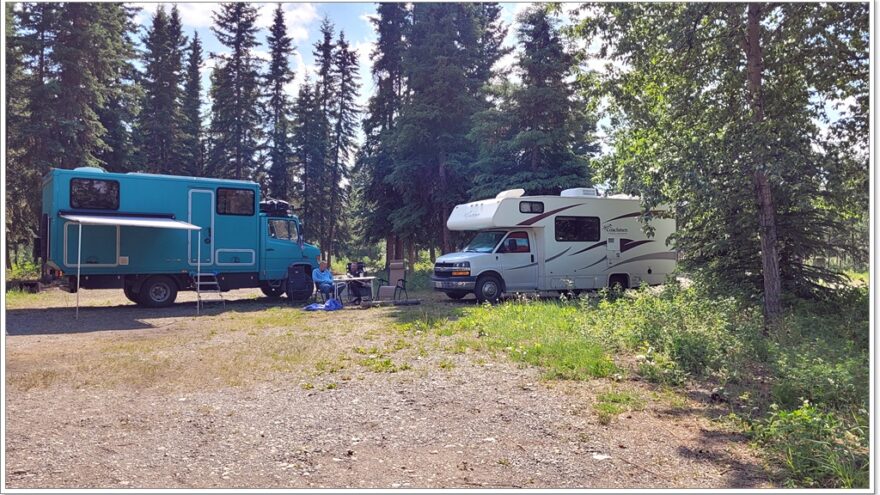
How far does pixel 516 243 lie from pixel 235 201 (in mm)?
7233

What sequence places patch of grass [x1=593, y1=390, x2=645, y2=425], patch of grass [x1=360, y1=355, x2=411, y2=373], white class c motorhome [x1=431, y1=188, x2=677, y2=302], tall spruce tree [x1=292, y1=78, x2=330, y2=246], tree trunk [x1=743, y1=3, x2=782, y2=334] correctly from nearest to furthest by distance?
1. patch of grass [x1=593, y1=390, x2=645, y2=425]
2. patch of grass [x1=360, y1=355, x2=411, y2=373]
3. tree trunk [x1=743, y1=3, x2=782, y2=334]
4. white class c motorhome [x1=431, y1=188, x2=677, y2=302]
5. tall spruce tree [x1=292, y1=78, x2=330, y2=246]

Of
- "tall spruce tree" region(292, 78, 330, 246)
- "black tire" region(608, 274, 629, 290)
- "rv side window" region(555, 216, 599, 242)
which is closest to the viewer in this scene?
"rv side window" region(555, 216, 599, 242)

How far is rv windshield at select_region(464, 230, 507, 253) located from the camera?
1452 cm

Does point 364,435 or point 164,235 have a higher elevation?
point 164,235

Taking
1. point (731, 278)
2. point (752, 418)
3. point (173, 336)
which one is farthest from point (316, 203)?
point (752, 418)

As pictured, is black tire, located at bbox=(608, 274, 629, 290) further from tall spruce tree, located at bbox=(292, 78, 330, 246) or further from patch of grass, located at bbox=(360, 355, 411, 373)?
tall spruce tree, located at bbox=(292, 78, 330, 246)

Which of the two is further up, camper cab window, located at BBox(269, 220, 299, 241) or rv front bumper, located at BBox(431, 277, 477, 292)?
camper cab window, located at BBox(269, 220, 299, 241)

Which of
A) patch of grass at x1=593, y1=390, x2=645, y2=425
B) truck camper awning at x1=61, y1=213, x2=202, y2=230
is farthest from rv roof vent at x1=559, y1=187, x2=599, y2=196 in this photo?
patch of grass at x1=593, y1=390, x2=645, y2=425

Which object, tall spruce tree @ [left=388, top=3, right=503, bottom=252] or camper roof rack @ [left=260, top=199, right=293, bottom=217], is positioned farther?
tall spruce tree @ [left=388, top=3, right=503, bottom=252]

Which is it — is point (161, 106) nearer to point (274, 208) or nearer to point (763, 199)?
point (274, 208)

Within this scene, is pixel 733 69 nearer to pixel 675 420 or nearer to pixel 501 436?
pixel 675 420

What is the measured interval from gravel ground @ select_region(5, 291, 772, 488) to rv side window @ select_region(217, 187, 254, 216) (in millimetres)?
7953

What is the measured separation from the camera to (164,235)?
13.7 metres

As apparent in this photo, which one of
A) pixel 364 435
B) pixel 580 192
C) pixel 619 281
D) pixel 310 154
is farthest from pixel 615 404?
pixel 310 154
